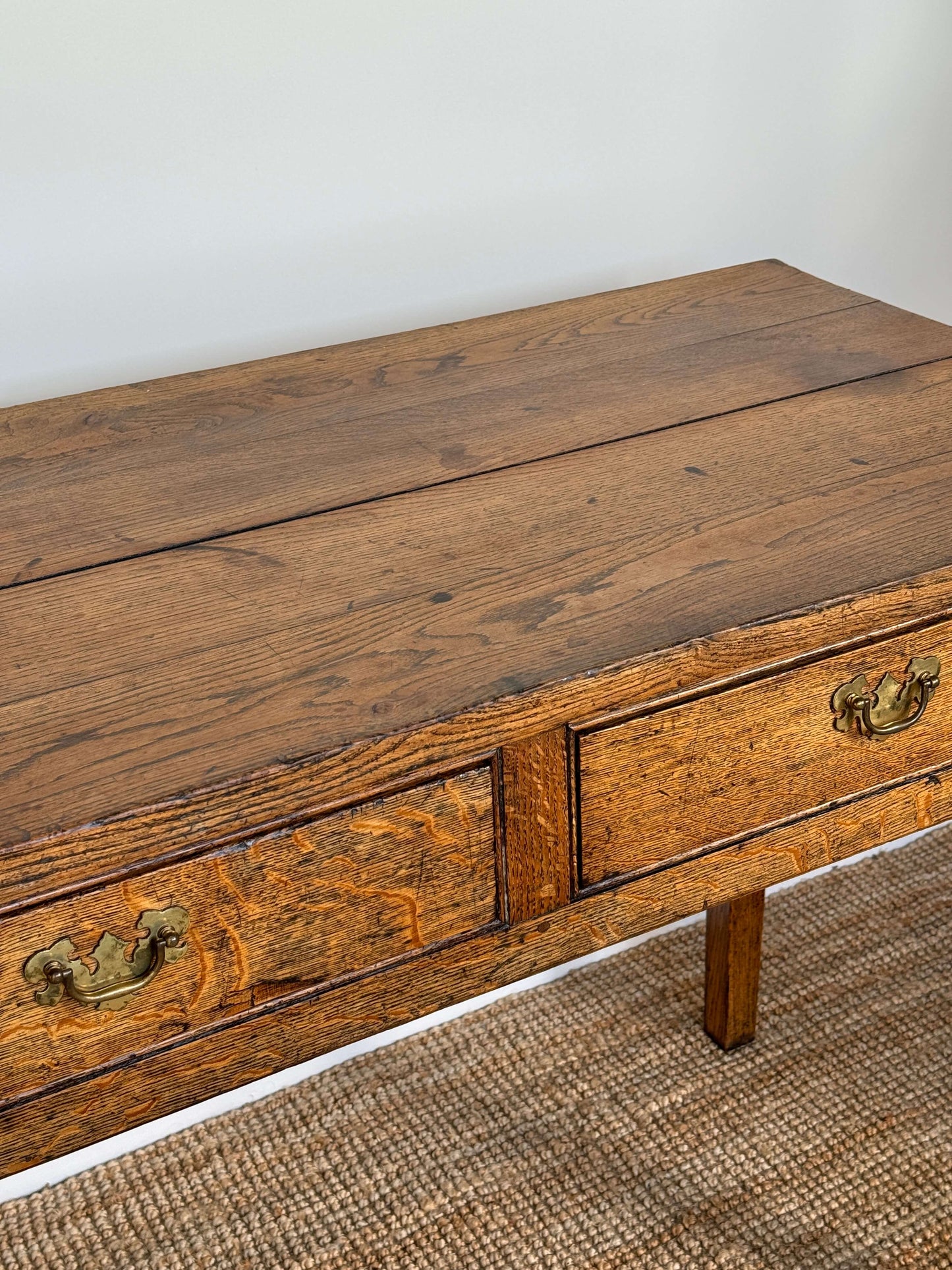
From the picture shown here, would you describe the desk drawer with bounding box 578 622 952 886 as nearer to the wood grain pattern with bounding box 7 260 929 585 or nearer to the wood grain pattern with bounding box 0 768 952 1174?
the wood grain pattern with bounding box 0 768 952 1174

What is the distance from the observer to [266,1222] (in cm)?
127

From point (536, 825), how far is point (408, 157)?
2.43ft

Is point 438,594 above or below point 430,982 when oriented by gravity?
above

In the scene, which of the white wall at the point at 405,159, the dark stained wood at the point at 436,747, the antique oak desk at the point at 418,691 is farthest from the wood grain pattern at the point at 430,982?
the white wall at the point at 405,159

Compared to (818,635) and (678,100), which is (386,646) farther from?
(678,100)

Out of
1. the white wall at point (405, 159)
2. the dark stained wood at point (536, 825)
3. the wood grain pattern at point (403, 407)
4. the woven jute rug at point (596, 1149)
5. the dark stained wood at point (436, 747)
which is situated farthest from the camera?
the woven jute rug at point (596, 1149)

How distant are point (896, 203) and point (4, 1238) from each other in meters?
1.45

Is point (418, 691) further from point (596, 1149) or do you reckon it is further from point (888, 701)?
point (596, 1149)

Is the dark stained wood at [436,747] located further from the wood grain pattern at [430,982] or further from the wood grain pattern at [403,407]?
the wood grain pattern at [403,407]

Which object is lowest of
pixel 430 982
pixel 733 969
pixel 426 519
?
pixel 733 969

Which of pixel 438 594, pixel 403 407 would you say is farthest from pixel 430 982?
pixel 403 407

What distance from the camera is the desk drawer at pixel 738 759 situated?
2.61 feet

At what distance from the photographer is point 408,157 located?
1.26m

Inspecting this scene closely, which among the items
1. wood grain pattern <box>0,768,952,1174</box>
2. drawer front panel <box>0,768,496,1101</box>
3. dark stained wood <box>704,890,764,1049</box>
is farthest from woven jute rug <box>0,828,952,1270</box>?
drawer front panel <box>0,768,496,1101</box>
